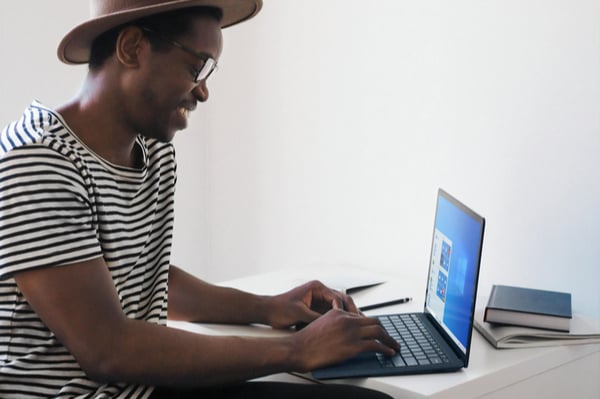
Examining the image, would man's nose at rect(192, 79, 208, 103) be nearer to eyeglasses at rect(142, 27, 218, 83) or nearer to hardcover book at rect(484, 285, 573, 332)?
eyeglasses at rect(142, 27, 218, 83)

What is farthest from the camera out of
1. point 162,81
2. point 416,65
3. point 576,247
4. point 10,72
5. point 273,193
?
point 273,193

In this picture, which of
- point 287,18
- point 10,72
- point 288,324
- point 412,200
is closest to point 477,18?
point 412,200

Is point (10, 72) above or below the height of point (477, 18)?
below

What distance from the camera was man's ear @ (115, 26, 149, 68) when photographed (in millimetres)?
1174

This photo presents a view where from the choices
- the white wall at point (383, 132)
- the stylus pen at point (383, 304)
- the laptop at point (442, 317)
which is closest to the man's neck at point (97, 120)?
the laptop at point (442, 317)

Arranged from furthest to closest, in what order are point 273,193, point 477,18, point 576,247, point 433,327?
point 273,193 → point 477,18 → point 576,247 → point 433,327

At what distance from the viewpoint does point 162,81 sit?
1.20 meters

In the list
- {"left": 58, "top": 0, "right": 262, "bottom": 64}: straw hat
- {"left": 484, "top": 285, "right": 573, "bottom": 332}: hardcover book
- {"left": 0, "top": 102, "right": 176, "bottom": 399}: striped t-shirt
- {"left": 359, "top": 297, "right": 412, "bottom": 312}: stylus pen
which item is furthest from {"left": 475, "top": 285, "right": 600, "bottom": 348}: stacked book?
{"left": 58, "top": 0, "right": 262, "bottom": 64}: straw hat

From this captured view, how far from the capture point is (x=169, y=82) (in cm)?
121

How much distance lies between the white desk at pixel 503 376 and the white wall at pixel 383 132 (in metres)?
0.22

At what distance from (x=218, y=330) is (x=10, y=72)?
1097mm

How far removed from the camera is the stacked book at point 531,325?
1377mm

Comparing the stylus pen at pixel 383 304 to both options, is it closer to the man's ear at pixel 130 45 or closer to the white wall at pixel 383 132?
the white wall at pixel 383 132

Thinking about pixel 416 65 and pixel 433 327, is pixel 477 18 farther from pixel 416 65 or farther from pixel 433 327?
pixel 433 327
